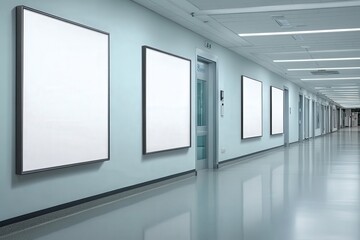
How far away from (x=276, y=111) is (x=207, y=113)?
30.5 feet

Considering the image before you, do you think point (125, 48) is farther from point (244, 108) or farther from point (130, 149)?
point (244, 108)

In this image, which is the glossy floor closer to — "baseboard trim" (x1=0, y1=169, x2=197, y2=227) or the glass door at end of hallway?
"baseboard trim" (x1=0, y1=169, x2=197, y2=227)

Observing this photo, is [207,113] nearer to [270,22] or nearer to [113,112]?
[270,22]

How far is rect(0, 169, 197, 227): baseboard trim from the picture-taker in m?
5.72

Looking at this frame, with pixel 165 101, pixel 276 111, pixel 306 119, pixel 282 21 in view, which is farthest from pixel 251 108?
pixel 306 119

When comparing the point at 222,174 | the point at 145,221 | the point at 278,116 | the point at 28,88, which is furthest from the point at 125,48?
the point at 278,116

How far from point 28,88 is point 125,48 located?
2.89 metres

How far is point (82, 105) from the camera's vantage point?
695cm

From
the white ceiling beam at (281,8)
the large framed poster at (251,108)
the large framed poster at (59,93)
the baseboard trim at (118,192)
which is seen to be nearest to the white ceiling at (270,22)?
the white ceiling beam at (281,8)

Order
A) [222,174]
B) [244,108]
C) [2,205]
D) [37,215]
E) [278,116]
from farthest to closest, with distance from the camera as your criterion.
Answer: [278,116] → [244,108] → [222,174] → [37,215] → [2,205]

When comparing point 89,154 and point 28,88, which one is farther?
point 89,154

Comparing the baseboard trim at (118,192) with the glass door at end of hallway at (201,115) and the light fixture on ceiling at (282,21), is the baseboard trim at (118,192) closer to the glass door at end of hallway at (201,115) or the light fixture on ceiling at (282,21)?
the glass door at end of hallway at (201,115)

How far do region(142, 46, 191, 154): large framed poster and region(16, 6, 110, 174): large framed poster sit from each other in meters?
1.55

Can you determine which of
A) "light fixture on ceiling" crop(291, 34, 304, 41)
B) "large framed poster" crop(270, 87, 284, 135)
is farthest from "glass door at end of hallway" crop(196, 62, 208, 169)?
"large framed poster" crop(270, 87, 284, 135)
